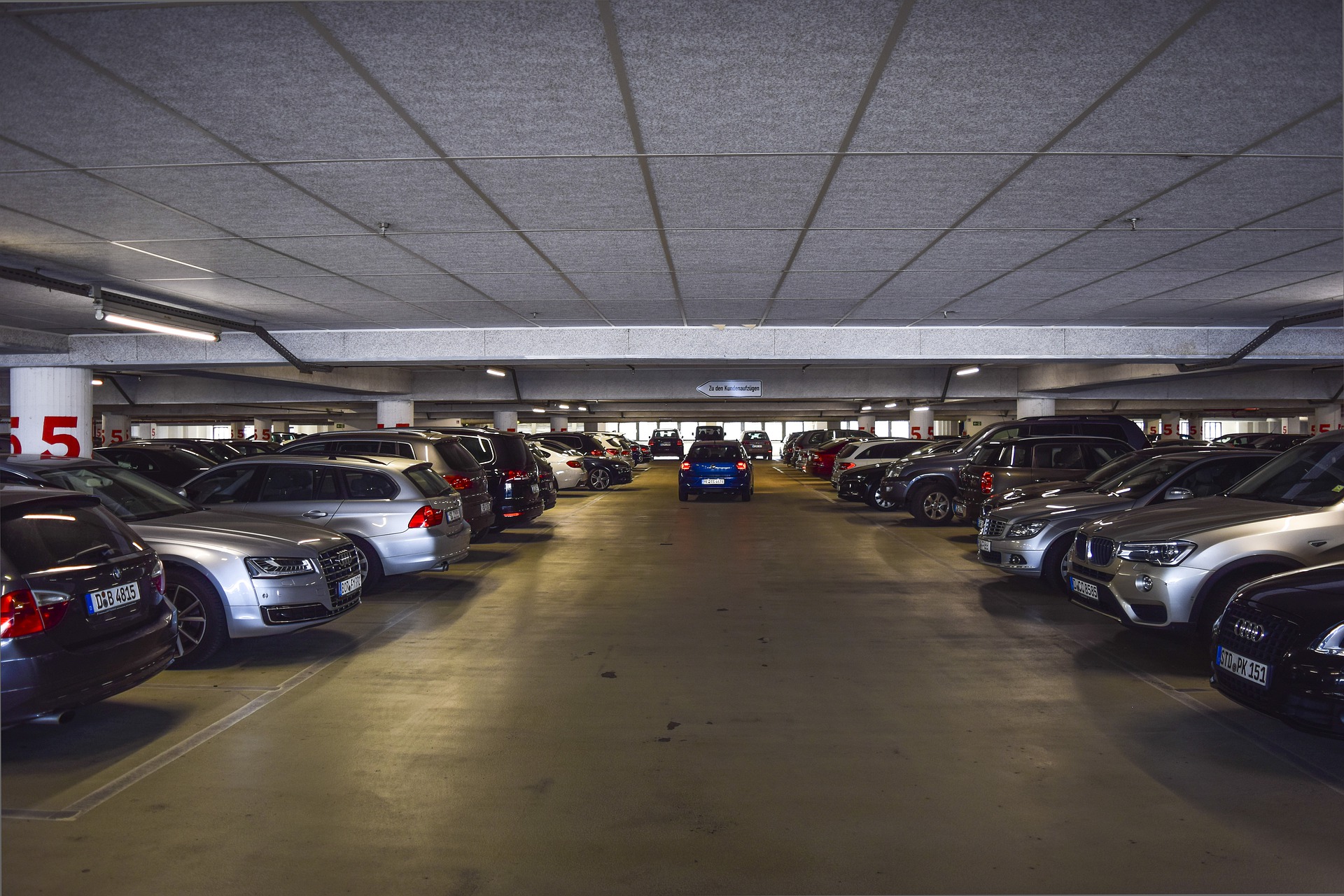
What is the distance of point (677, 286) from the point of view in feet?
36.6

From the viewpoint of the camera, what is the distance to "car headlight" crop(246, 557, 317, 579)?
21.1 feet

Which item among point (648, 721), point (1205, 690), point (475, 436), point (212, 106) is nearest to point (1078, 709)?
point (1205, 690)

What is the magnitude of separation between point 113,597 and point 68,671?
0.51 m

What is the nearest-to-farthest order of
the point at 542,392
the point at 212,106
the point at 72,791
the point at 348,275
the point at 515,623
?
the point at 72,791 < the point at 212,106 < the point at 515,623 < the point at 348,275 < the point at 542,392

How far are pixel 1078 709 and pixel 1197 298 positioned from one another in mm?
9037

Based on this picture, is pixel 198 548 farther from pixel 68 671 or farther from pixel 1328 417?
pixel 1328 417

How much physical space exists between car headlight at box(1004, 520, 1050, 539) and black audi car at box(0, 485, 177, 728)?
7.87 m

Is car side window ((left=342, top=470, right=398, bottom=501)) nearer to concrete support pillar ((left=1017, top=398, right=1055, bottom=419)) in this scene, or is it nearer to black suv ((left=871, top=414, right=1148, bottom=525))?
black suv ((left=871, top=414, right=1148, bottom=525))

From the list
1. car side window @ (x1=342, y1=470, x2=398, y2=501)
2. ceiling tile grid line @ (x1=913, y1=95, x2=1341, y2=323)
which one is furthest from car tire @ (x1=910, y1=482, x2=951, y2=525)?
car side window @ (x1=342, y1=470, x2=398, y2=501)

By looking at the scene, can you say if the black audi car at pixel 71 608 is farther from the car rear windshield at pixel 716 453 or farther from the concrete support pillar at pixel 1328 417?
the concrete support pillar at pixel 1328 417

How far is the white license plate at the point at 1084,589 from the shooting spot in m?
7.03

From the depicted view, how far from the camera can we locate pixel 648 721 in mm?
5199

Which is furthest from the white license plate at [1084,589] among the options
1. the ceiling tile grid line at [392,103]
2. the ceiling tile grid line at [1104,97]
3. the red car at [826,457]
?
the red car at [826,457]

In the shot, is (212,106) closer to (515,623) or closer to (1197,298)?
(515,623)
